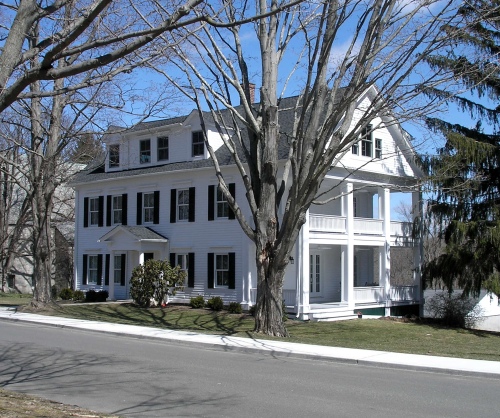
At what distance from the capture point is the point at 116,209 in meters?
32.3

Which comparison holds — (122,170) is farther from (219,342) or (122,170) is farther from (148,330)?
(219,342)

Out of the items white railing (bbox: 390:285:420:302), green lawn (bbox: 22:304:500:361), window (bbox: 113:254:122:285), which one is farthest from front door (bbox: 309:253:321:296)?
window (bbox: 113:254:122:285)

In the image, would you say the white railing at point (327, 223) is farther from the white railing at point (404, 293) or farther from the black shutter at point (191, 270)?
the black shutter at point (191, 270)

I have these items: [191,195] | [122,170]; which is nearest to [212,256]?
[191,195]

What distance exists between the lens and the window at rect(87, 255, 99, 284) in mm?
32966

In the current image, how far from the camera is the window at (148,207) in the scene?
30859 millimetres

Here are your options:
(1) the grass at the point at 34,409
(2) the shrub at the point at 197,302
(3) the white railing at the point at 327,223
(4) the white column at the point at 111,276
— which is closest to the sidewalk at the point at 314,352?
(1) the grass at the point at 34,409

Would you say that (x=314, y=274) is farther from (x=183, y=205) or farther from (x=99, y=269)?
(x=99, y=269)

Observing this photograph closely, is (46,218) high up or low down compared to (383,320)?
up

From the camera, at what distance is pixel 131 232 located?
29312 mm

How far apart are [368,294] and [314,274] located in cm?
281

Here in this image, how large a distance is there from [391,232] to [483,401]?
67.0 ft

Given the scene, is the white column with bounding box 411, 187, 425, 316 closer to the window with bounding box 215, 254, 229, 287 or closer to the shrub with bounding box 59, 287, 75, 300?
the window with bounding box 215, 254, 229, 287

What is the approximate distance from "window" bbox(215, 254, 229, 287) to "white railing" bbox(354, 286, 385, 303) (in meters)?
5.58
